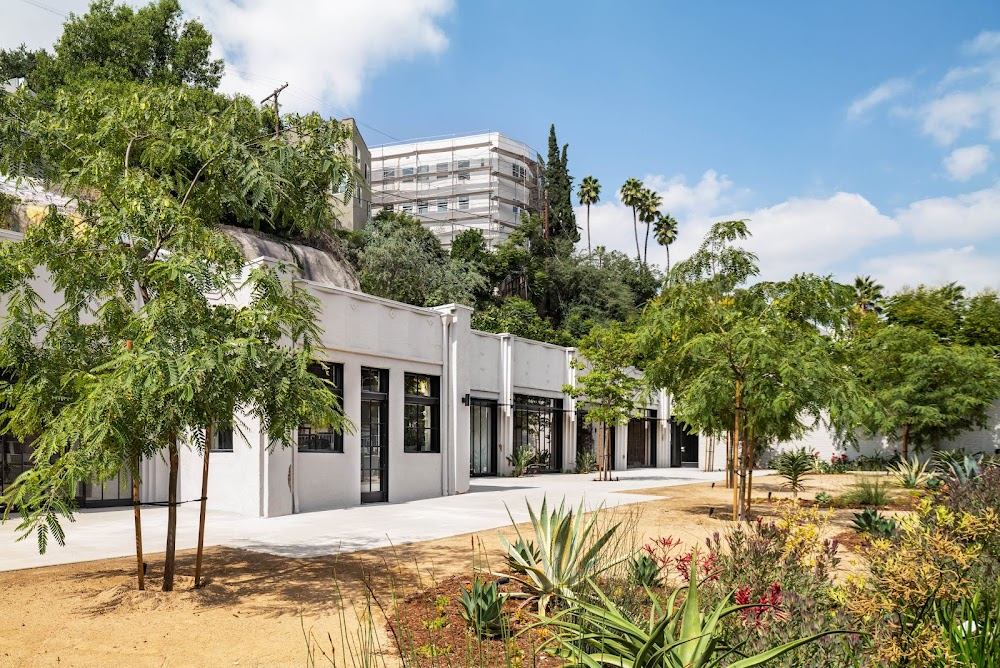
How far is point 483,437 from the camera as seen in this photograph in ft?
88.9

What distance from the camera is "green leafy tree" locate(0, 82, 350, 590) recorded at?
6.86m

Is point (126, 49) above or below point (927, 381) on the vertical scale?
above

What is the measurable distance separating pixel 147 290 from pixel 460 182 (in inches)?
2901

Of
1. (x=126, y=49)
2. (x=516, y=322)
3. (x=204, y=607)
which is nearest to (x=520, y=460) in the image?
(x=516, y=322)

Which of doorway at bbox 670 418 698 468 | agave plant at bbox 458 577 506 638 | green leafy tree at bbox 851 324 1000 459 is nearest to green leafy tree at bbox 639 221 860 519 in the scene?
agave plant at bbox 458 577 506 638

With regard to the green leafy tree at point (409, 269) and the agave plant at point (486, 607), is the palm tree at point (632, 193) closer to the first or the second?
the green leafy tree at point (409, 269)

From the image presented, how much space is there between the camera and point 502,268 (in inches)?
1999

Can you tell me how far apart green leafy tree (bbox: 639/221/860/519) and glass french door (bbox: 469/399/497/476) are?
1267 cm

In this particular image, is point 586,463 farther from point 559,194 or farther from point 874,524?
point 559,194

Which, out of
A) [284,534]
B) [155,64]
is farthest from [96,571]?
[155,64]

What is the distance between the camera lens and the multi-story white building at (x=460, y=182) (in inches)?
3125

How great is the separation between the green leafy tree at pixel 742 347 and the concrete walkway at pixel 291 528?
290 cm

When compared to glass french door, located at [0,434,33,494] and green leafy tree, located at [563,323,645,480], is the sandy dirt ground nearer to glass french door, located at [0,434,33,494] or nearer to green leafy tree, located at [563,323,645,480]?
glass french door, located at [0,434,33,494]

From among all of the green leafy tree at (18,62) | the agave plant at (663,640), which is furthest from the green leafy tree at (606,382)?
the green leafy tree at (18,62)
